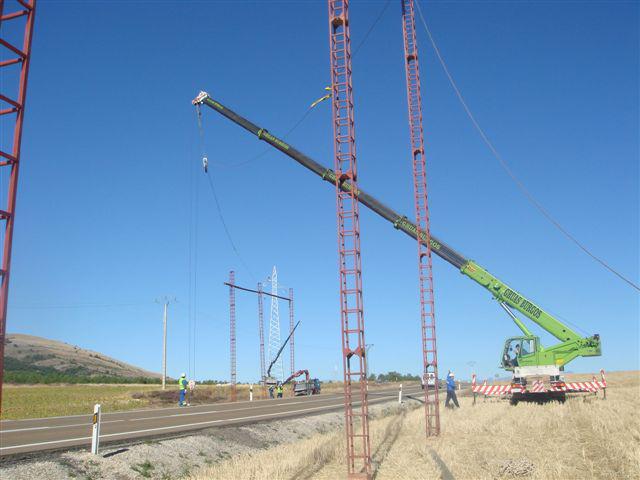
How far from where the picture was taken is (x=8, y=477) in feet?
42.8

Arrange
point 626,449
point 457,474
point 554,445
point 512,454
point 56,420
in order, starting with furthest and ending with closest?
1. point 56,420
2. point 554,445
3. point 512,454
4. point 626,449
5. point 457,474

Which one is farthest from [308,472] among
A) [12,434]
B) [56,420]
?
[56,420]

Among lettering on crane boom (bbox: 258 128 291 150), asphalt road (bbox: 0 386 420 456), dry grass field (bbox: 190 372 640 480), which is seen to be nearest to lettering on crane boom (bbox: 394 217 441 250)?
lettering on crane boom (bbox: 258 128 291 150)

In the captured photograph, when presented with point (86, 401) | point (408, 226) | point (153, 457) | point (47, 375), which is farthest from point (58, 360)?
point (153, 457)

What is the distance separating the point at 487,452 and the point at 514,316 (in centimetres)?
2007

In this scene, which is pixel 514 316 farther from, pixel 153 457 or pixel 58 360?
pixel 58 360

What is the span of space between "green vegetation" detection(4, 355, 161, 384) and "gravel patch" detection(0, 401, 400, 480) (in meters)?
76.8

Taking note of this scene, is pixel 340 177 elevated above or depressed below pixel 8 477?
above

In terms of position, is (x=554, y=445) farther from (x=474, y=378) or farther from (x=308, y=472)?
(x=474, y=378)

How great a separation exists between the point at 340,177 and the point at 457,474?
304 inches

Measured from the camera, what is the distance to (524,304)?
35375 millimetres

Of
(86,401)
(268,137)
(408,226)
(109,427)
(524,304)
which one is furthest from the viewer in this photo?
(86,401)

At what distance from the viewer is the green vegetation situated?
90537mm

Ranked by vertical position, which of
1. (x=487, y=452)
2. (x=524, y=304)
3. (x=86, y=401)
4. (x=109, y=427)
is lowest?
(x=487, y=452)
